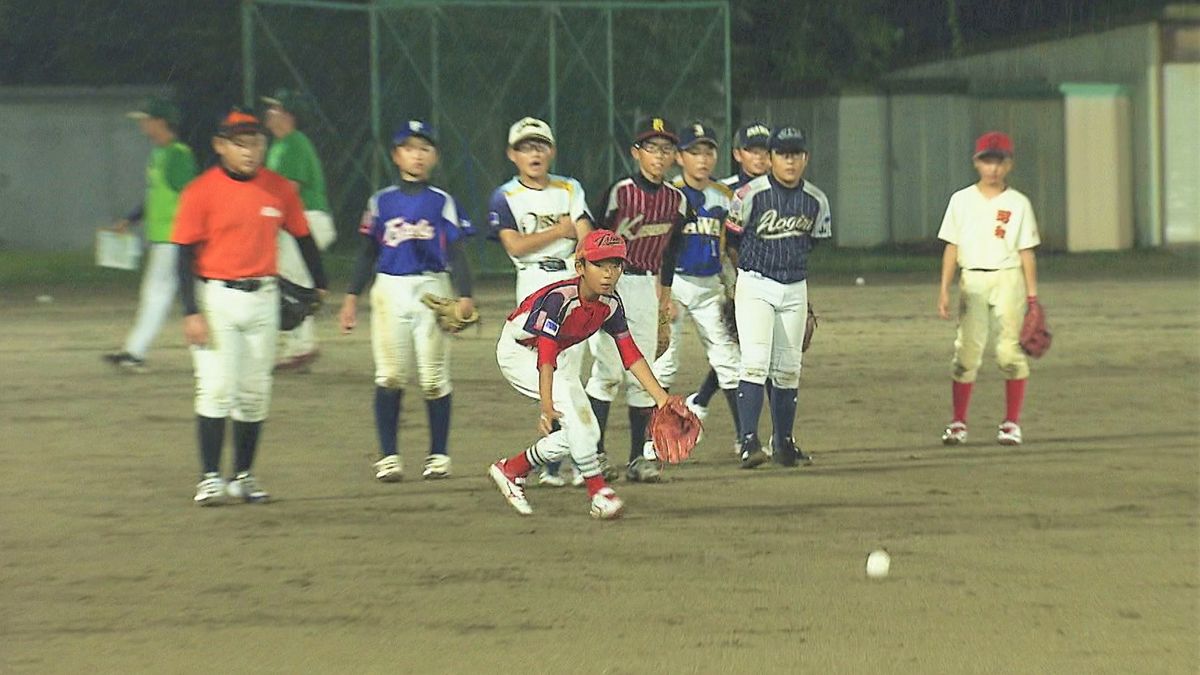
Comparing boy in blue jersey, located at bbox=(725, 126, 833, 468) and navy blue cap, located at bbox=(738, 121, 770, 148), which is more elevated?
navy blue cap, located at bbox=(738, 121, 770, 148)

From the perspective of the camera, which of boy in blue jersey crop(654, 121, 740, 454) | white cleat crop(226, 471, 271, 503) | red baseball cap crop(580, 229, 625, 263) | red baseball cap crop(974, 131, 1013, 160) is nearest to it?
red baseball cap crop(580, 229, 625, 263)

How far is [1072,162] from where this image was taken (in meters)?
33.3

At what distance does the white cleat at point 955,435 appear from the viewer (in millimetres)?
11805

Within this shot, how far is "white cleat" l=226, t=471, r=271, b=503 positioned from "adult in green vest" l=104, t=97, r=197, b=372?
4.25 metres

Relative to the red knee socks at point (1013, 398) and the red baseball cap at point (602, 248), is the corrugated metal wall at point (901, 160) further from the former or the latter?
the red baseball cap at point (602, 248)

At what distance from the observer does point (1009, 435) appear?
38.5ft

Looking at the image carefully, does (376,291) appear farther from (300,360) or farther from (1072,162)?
(1072,162)

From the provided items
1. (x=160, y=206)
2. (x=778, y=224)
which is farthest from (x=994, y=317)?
(x=160, y=206)

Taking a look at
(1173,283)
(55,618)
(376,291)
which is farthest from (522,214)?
(1173,283)

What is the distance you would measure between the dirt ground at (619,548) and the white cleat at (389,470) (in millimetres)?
103

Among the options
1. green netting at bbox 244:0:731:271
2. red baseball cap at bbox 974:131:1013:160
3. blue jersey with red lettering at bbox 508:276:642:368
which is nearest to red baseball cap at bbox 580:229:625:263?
blue jersey with red lettering at bbox 508:276:642:368

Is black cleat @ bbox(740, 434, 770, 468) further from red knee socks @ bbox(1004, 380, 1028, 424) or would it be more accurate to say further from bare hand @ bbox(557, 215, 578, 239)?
red knee socks @ bbox(1004, 380, 1028, 424)

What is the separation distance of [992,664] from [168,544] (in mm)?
3996

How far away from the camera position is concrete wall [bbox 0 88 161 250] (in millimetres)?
41781
